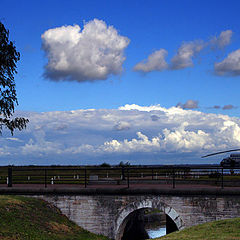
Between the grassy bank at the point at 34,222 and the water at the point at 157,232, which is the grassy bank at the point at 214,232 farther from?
the water at the point at 157,232

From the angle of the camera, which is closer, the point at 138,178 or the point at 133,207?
the point at 133,207

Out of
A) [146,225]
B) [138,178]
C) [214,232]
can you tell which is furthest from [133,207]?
[146,225]

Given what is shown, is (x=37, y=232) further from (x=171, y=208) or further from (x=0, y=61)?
(x=0, y=61)

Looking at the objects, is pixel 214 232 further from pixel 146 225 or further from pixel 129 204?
pixel 146 225

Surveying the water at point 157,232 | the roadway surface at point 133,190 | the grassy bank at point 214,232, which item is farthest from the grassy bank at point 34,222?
the water at point 157,232

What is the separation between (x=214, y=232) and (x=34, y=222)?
922 centimetres

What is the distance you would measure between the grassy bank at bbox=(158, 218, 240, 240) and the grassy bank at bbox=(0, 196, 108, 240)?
6.49 m

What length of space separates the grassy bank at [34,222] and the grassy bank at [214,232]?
649cm

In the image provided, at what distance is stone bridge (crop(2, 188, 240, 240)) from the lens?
69.2ft

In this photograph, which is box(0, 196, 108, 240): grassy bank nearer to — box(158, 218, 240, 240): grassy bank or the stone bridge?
the stone bridge

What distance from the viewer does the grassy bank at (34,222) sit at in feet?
62.9

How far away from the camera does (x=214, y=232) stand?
15.7 meters

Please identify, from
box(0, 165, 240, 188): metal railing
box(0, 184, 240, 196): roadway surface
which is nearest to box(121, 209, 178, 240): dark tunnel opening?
box(0, 184, 240, 196): roadway surface

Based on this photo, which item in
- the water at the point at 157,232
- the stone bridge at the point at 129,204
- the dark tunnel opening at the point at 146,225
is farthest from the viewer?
the water at the point at 157,232
